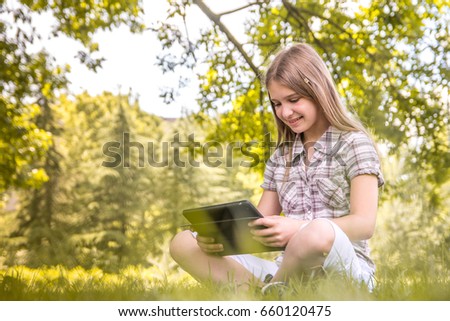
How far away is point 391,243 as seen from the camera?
774 centimetres

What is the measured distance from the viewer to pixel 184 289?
80.4 inches

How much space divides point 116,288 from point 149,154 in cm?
1064

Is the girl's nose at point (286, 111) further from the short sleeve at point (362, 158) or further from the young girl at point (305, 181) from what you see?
the short sleeve at point (362, 158)

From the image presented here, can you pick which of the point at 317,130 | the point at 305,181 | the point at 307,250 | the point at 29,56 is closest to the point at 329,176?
the point at 305,181

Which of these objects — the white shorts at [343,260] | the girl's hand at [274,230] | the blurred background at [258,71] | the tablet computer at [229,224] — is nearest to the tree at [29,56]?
the blurred background at [258,71]

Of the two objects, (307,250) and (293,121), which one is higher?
(293,121)

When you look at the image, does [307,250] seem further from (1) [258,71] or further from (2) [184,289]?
(1) [258,71]

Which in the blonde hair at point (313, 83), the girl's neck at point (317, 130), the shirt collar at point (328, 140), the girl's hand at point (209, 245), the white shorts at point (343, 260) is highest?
Result: the blonde hair at point (313, 83)

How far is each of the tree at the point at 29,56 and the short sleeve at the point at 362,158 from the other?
12.2 feet

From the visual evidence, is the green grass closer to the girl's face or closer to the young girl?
the young girl

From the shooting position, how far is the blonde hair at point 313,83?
2207 millimetres

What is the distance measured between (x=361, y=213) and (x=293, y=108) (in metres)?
0.53

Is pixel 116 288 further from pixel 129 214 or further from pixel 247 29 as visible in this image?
pixel 129 214
